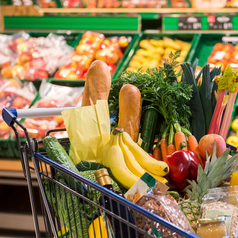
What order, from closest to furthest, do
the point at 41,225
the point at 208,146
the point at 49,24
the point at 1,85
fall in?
the point at 208,146, the point at 41,225, the point at 1,85, the point at 49,24

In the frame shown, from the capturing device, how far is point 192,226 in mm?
990

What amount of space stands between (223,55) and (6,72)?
2.71 m

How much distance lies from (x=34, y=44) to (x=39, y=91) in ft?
3.57

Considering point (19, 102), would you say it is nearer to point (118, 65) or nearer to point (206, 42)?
point (118, 65)

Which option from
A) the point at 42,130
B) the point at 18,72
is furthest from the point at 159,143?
the point at 18,72

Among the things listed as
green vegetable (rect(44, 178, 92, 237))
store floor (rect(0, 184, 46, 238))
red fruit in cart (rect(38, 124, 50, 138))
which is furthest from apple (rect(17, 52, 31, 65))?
green vegetable (rect(44, 178, 92, 237))

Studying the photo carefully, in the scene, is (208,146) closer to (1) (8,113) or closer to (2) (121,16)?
(1) (8,113)

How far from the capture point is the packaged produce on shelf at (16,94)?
3.39 m

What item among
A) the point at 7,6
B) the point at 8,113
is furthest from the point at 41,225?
the point at 7,6

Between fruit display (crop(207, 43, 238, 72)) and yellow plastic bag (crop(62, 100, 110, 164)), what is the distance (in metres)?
2.71

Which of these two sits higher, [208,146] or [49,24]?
[49,24]

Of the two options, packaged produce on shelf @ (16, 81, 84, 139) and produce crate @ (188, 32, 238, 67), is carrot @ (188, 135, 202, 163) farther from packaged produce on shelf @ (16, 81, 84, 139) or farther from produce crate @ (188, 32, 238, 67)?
produce crate @ (188, 32, 238, 67)

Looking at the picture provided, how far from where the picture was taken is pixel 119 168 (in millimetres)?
1186

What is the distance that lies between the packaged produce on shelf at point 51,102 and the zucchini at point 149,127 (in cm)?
170
